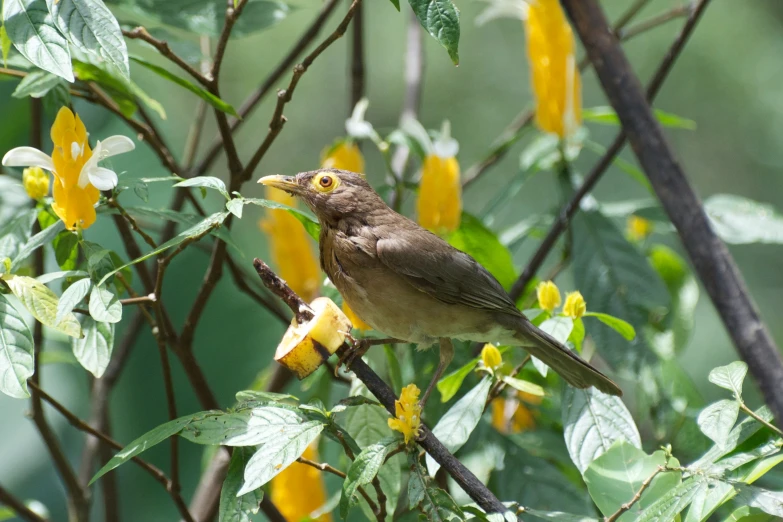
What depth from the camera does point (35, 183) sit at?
8.46 ft

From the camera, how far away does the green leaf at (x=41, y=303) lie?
211 cm

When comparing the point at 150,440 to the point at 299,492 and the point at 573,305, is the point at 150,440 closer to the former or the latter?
the point at 299,492

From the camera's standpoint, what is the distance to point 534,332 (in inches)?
125

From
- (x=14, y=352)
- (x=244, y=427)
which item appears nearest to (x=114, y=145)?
(x=14, y=352)

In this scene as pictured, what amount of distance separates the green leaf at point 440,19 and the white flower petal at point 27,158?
1.07m

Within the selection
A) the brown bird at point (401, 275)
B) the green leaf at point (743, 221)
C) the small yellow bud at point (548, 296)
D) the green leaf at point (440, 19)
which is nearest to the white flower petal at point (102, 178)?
the green leaf at point (440, 19)

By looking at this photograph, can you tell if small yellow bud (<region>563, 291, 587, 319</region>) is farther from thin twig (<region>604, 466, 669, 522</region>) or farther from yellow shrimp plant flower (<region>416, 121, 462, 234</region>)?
yellow shrimp plant flower (<region>416, 121, 462, 234</region>)

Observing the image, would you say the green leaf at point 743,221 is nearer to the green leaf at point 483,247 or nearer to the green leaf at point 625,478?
the green leaf at point 483,247

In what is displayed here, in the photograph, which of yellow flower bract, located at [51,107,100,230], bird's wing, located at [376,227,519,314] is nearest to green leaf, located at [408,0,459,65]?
yellow flower bract, located at [51,107,100,230]

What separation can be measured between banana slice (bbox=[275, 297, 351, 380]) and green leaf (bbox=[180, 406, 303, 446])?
197 millimetres

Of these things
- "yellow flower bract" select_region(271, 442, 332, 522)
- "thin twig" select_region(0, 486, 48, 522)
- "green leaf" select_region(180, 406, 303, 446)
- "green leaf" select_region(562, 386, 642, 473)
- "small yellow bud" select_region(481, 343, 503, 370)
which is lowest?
"thin twig" select_region(0, 486, 48, 522)

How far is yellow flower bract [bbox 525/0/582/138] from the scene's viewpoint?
3.64 metres

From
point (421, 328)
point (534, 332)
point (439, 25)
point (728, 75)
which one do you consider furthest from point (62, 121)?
point (728, 75)

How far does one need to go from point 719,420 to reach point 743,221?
1918mm
